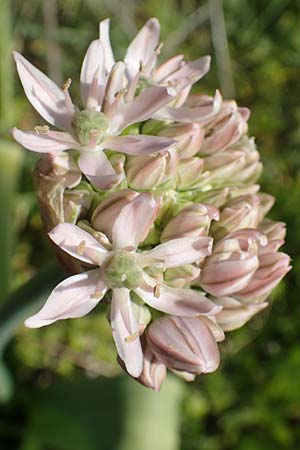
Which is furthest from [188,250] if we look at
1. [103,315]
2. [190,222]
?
[103,315]

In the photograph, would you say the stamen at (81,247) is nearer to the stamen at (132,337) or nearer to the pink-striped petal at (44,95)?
the stamen at (132,337)

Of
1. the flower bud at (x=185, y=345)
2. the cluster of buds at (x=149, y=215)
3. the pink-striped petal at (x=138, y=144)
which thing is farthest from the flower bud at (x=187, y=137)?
the flower bud at (x=185, y=345)

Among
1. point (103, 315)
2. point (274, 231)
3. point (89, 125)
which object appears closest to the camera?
point (89, 125)

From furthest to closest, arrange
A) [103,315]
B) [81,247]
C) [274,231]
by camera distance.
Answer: [103,315] → [274,231] → [81,247]

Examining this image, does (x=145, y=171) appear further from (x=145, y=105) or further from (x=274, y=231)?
(x=274, y=231)

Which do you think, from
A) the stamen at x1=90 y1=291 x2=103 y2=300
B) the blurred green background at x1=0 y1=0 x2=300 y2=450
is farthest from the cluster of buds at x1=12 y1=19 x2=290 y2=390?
the blurred green background at x1=0 y1=0 x2=300 y2=450

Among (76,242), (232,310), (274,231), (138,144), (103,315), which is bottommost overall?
(103,315)

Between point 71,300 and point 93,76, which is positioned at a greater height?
point 93,76

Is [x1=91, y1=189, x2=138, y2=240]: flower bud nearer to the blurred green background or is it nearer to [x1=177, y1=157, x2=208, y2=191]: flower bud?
[x1=177, y1=157, x2=208, y2=191]: flower bud
